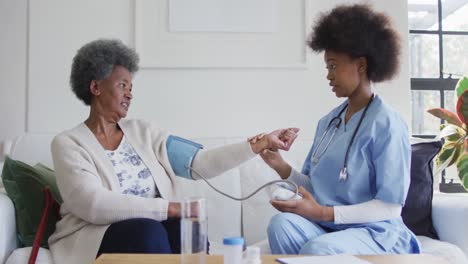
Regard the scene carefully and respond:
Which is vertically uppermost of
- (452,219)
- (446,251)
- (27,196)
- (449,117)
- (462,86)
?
(462,86)

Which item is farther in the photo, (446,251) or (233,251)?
(446,251)

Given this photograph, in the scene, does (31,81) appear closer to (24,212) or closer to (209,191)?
(24,212)

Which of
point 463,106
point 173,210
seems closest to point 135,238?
point 173,210

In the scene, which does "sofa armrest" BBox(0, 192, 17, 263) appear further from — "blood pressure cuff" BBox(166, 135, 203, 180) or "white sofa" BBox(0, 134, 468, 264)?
"blood pressure cuff" BBox(166, 135, 203, 180)

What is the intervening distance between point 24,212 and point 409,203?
1.47 m

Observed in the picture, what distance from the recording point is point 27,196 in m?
1.78

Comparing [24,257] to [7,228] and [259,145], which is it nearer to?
[7,228]

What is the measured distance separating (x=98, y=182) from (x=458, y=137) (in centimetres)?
165

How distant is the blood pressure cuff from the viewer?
74.6 inches

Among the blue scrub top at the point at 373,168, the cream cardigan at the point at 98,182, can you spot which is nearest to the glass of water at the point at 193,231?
the cream cardigan at the point at 98,182

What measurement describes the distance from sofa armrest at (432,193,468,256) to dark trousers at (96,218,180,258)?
1.09 m

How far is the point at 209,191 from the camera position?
2.18 meters

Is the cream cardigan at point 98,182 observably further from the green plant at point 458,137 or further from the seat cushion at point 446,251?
the green plant at point 458,137

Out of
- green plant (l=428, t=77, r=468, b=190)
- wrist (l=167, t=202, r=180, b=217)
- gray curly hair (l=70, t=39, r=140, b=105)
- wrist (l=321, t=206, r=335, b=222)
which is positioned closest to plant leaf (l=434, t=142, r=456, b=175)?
green plant (l=428, t=77, r=468, b=190)
